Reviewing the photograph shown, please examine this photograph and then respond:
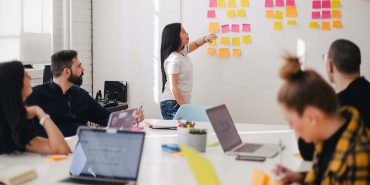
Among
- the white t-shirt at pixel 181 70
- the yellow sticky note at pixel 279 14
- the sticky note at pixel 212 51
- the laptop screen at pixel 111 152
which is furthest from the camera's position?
the sticky note at pixel 212 51

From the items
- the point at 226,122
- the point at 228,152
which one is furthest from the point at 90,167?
the point at 226,122

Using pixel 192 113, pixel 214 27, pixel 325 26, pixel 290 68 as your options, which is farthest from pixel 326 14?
pixel 290 68

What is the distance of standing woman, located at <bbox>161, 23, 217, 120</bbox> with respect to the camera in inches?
153

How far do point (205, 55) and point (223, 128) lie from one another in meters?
2.16

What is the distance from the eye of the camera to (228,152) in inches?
91.5

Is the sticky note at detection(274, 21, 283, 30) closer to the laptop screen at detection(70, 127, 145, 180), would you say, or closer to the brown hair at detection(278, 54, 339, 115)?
the laptop screen at detection(70, 127, 145, 180)

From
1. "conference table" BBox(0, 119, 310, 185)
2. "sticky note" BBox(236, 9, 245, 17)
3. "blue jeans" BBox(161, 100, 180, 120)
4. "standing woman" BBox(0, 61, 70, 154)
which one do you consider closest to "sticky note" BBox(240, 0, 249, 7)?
"sticky note" BBox(236, 9, 245, 17)

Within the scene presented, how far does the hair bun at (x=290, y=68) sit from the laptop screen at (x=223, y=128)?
3.24 feet

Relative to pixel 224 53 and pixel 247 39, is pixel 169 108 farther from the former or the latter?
pixel 247 39

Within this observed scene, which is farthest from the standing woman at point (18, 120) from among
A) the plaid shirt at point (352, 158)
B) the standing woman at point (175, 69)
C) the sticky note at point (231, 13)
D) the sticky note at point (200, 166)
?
the sticky note at point (231, 13)

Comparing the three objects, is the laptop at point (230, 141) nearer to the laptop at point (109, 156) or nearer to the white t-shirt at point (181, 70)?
the laptop at point (109, 156)

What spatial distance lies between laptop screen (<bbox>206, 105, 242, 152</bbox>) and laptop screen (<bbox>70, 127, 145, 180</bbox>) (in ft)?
2.27

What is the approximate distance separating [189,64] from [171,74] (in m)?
0.22

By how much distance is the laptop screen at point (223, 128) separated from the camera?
238cm
